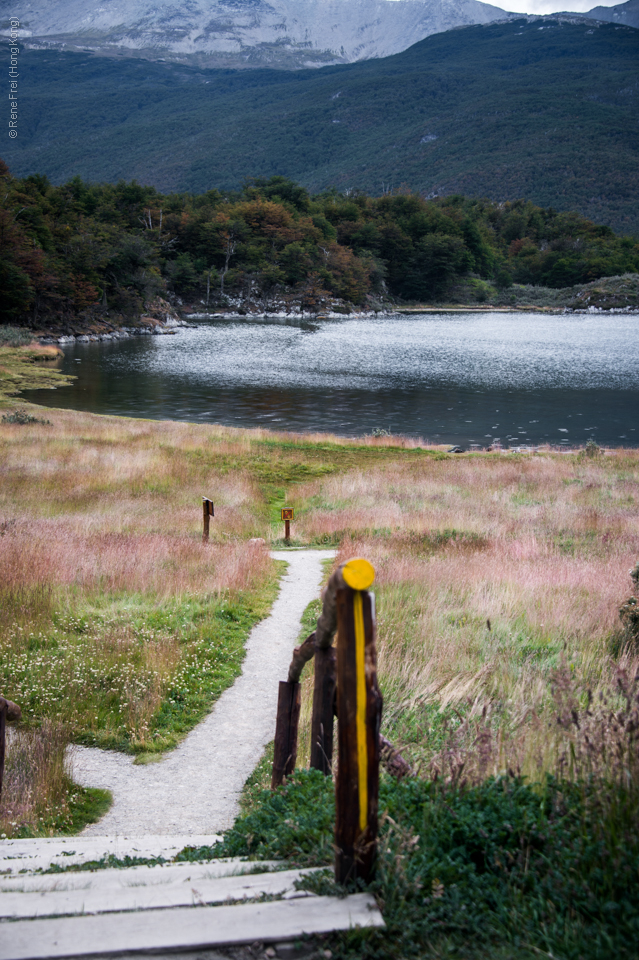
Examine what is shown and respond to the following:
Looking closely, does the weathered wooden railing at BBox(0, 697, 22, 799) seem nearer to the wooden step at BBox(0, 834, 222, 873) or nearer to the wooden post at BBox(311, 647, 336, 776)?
the wooden step at BBox(0, 834, 222, 873)

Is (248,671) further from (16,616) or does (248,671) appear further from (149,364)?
(149,364)

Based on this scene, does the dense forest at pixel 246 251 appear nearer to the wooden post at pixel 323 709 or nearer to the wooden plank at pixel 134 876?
the wooden post at pixel 323 709

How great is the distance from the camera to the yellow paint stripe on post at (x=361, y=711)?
2482mm

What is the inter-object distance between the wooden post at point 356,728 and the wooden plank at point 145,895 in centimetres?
28

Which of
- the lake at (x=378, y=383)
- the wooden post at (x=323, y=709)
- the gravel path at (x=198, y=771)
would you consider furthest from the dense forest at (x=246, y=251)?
the wooden post at (x=323, y=709)

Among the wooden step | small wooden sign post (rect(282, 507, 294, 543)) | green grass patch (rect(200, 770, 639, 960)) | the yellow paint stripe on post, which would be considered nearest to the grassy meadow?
green grass patch (rect(200, 770, 639, 960))

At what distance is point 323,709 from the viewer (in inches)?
136

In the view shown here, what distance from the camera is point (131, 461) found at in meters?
20.9

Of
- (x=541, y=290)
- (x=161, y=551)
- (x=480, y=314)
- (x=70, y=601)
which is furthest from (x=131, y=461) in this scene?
(x=541, y=290)

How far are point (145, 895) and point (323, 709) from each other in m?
1.15

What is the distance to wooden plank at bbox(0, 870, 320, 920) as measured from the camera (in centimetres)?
255

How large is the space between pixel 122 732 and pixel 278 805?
2922mm

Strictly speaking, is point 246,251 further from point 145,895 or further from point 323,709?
point 145,895

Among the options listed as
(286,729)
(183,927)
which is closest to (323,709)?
(286,729)
